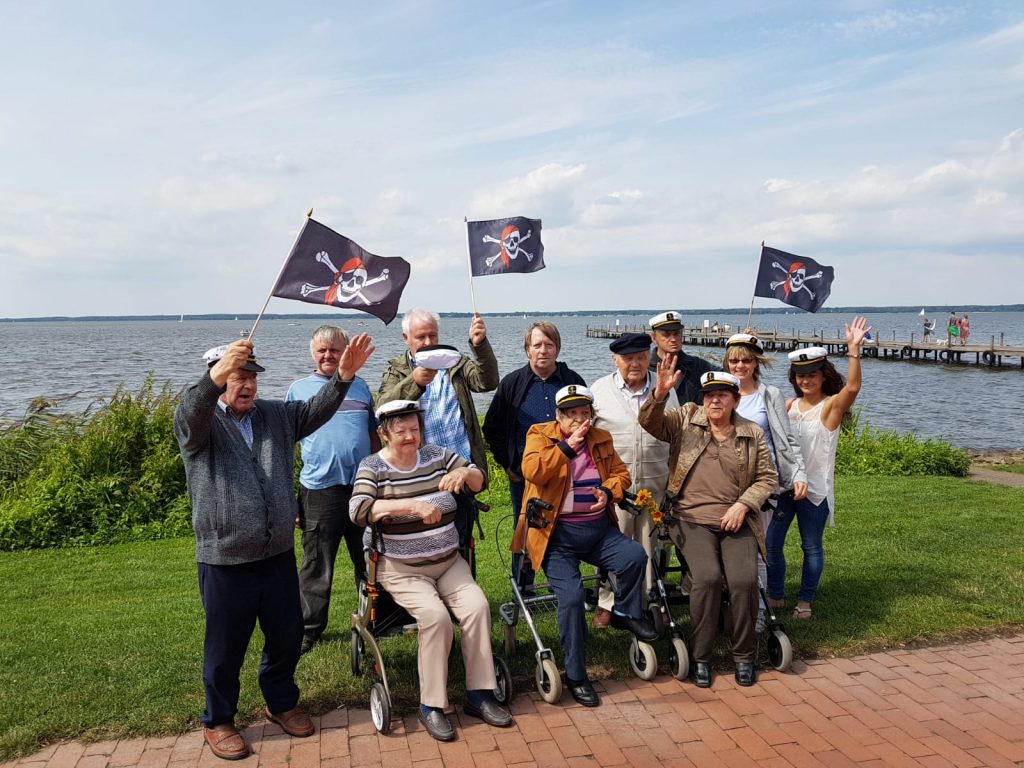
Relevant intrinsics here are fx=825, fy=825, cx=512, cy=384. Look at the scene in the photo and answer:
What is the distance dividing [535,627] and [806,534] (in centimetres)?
219

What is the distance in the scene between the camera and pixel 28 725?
4.29 m

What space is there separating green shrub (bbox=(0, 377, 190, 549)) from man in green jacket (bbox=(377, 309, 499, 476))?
563 centimetres

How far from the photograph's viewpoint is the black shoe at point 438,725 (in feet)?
13.9

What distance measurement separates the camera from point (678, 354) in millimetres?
5680

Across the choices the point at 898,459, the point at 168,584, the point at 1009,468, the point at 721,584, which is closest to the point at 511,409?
the point at 721,584

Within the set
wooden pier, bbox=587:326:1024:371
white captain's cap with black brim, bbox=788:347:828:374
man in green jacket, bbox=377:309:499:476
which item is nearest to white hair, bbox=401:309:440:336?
man in green jacket, bbox=377:309:499:476

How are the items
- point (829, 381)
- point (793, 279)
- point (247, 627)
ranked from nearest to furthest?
point (247, 627) < point (829, 381) < point (793, 279)

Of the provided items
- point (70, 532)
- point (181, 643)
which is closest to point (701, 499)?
point (181, 643)

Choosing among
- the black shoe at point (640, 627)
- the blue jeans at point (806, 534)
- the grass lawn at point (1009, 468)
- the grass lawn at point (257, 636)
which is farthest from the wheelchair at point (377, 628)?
the grass lawn at point (1009, 468)

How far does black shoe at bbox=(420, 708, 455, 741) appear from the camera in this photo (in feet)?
13.9

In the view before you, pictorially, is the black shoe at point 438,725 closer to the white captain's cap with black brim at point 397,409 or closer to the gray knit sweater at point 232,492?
A: the gray knit sweater at point 232,492

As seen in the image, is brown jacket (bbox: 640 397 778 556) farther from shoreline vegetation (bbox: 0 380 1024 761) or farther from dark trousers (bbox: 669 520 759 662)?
shoreline vegetation (bbox: 0 380 1024 761)

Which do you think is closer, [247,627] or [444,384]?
[247,627]

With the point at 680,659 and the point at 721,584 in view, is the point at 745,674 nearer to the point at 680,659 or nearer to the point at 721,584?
the point at 680,659
